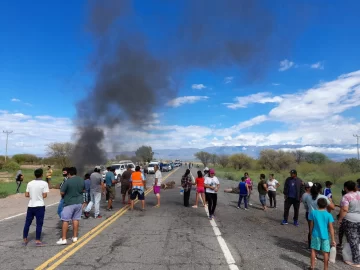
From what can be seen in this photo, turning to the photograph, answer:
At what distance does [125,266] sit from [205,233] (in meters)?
2.83

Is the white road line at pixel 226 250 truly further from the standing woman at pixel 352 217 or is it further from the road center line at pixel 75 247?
the road center line at pixel 75 247

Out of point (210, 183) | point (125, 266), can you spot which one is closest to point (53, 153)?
point (210, 183)

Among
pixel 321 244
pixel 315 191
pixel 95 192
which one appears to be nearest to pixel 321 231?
pixel 321 244

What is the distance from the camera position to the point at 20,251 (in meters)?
5.54

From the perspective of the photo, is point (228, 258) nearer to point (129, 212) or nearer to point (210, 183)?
point (210, 183)

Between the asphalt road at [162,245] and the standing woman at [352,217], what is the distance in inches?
15.2

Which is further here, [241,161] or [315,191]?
[241,161]

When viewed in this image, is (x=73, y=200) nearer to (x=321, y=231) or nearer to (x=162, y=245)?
(x=162, y=245)

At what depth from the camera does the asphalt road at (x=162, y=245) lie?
4.86m

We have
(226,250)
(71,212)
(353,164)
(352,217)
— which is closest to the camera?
(352,217)

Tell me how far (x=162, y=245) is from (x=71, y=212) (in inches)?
81.1

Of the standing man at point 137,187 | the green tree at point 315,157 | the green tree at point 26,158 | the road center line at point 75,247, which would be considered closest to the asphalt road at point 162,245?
the road center line at point 75,247

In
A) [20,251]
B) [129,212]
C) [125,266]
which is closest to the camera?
[125,266]

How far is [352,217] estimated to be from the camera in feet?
17.3
